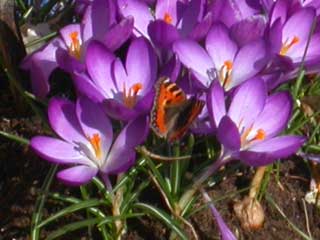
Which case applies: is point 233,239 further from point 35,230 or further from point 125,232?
point 35,230

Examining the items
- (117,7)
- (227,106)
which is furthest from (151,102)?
(117,7)

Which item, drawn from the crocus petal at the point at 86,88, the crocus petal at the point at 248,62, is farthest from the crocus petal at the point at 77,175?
the crocus petal at the point at 248,62

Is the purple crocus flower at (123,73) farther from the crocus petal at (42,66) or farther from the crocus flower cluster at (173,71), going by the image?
the crocus petal at (42,66)

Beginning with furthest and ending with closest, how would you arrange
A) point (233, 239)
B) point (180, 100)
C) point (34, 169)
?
point (34, 169) → point (233, 239) → point (180, 100)

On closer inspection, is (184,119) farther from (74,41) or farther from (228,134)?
(74,41)

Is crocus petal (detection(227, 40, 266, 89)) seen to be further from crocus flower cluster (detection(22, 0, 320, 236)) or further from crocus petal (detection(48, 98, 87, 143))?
crocus petal (detection(48, 98, 87, 143))

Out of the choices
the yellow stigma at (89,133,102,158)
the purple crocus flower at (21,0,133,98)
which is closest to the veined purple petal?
the purple crocus flower at (21,0,133,98)

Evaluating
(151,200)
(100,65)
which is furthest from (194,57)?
(151,200)
